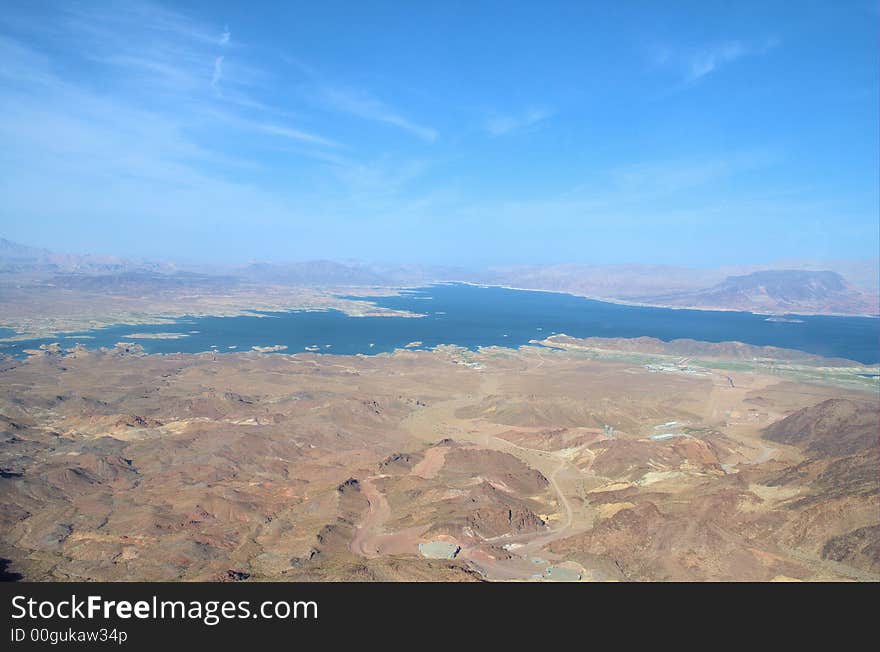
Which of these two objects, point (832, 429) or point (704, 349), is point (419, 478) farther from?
point (704, 349)

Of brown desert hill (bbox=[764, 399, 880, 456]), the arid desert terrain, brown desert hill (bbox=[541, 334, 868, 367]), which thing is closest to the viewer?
the arid desert terrain

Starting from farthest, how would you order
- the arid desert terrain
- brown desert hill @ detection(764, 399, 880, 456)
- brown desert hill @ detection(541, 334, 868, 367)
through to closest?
brown desert hill @ detection(541, 334, 868, 367) < brown desert hill @ detection(764, 399, 880, 456) < the arid desert terrain

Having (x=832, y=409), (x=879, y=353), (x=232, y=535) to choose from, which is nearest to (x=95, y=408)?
(x=232, y=535)

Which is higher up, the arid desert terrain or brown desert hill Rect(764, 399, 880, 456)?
brown desert hill Rect(764, 399, 880, 456)

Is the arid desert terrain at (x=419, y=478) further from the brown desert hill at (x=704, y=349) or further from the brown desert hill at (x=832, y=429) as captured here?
the brown desert hill at (x=704, y=349)

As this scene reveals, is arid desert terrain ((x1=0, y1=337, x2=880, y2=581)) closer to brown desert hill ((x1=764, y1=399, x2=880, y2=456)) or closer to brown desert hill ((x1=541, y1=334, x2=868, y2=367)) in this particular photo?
brown desert hill ((x1=764, y1=399, x2=880, y2=456))

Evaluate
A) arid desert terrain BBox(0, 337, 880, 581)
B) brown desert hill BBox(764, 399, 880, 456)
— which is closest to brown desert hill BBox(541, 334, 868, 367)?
arid desert terrain BBox(0, 337, 880, 581)

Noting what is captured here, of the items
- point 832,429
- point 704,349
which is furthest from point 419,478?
point 704,349

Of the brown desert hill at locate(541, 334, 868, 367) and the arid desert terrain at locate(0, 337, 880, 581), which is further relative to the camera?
the brown desert hill at locate(541, 334, 868, 367)

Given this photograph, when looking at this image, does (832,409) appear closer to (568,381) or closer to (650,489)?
(650,489)

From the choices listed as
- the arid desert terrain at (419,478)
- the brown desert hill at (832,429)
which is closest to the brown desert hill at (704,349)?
the arid desert terrain at (419,478)
